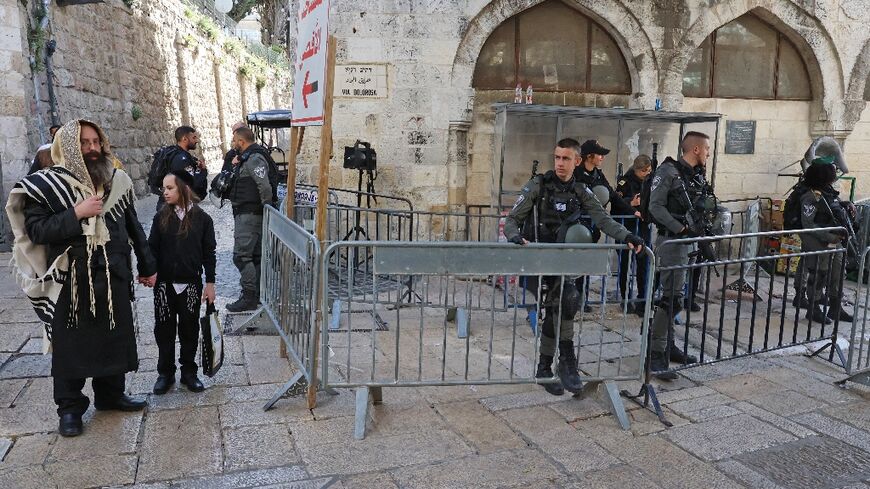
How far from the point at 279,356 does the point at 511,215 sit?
2110mm

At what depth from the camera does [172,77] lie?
16.9 metres

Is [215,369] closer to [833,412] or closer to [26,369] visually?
[26,369]

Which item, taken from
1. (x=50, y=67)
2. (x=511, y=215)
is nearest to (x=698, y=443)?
(x=511, y=215)

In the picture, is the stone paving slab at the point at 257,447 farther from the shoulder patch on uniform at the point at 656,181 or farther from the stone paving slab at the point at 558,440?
the shoulder patch on uniform at the point at 656,181

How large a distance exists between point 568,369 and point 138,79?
44.1 ft

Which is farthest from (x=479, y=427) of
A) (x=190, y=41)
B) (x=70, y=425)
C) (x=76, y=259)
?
(x=190, y=41)

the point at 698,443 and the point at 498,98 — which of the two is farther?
the point at 498,98

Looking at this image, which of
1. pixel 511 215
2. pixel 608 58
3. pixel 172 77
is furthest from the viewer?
pixel 172 77

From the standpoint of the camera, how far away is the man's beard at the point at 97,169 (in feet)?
12.0

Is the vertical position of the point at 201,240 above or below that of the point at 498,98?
below

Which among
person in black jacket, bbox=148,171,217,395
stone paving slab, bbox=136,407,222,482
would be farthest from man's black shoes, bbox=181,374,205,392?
stone paving slab, bbox=136,407,222,482

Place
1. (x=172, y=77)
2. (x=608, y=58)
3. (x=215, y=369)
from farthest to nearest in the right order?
(x=172, y=77) < (x=608, y=58) < (x=215, y=369)

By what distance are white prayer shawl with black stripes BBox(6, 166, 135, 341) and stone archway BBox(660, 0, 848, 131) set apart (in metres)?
7.89

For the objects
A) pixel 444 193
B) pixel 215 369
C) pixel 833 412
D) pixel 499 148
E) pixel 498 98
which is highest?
pixel 498 98
